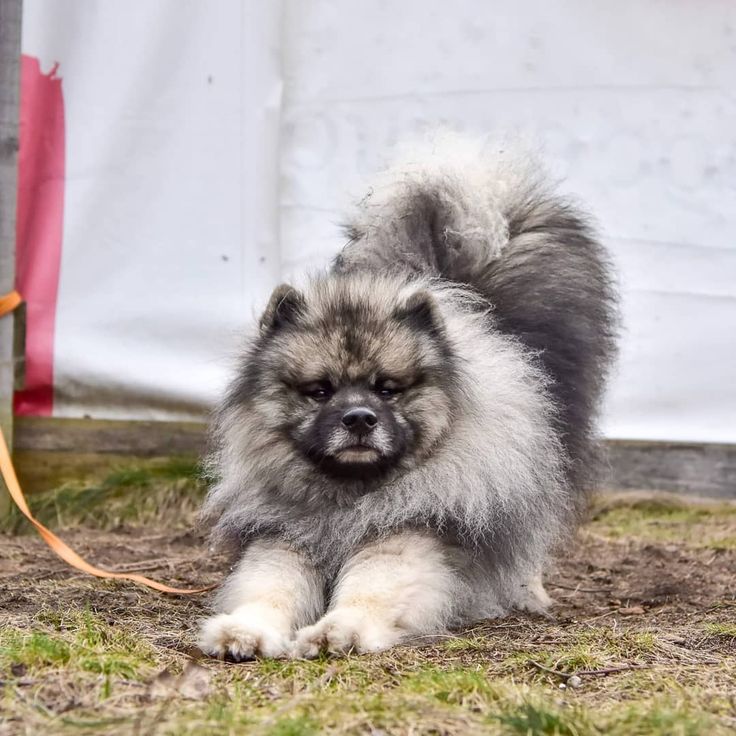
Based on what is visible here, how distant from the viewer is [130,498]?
5.67 meters

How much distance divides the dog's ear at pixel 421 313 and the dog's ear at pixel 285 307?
12.9 inches

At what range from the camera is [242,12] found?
18.9 feet

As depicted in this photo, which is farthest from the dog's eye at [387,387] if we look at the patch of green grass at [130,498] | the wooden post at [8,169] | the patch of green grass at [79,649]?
the wooden post at [8,169]

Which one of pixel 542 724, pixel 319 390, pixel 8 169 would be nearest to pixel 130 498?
pixel 8 169

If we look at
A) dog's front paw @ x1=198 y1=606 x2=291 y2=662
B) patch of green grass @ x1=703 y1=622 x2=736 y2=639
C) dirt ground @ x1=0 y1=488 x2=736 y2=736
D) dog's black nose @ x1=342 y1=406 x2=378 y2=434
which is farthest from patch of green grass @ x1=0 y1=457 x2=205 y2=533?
patch of green grass @ x1=703 y1=622 x2=736 y2=639

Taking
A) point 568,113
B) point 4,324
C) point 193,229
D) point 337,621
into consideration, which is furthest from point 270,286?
point 337,621

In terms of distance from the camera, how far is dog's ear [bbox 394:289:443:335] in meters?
3.62

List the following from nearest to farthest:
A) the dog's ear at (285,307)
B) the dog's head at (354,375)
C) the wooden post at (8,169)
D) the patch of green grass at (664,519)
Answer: the dog's head at (354,375) < the dog's ear at (285,307) < the wooden post at (8,169) < the patch of green grass at (664,519)

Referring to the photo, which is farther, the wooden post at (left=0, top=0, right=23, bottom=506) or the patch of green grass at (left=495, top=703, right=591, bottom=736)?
the wooden post at (left=0, top=0, right=23, bottom=506)

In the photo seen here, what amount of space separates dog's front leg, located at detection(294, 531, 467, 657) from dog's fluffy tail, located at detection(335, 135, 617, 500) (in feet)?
2.66

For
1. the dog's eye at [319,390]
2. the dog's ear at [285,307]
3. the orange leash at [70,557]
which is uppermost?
the dog's ear at [285,307]

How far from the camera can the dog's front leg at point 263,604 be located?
295cm

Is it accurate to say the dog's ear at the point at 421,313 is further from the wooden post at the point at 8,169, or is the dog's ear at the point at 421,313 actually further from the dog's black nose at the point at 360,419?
the wooden post at the point at 8,169

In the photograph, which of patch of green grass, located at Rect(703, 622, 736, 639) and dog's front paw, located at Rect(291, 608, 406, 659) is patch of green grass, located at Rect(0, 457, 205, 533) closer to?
dog's front paw, located at Rect(291, 608, 406, 659)
